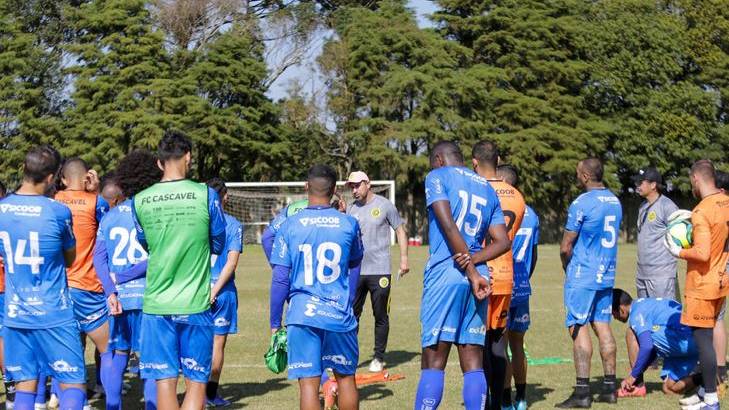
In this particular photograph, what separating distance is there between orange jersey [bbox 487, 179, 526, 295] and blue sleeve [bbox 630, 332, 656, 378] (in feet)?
6.91

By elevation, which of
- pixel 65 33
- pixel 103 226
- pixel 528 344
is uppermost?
pixel 65 33

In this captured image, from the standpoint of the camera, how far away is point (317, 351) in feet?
23.2

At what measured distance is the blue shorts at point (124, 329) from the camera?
8531 millimetres

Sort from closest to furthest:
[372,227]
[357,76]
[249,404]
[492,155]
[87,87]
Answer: [492,155] < [249,404] < [372,227] < [87,87] < [357,76]

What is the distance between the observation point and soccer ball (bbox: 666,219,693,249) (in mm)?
9086

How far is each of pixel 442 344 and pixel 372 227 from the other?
15.1 feet

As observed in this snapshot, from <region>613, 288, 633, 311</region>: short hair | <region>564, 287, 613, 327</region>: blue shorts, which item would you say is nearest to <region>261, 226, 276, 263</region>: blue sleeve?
<region>564, 287, 613, 327</region>: blue shorts

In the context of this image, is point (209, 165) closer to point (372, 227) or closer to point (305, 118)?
point (305, 118)

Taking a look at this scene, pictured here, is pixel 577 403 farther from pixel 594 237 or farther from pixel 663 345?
pixel 594 237

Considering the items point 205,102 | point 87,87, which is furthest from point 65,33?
point 205,102

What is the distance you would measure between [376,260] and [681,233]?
150 inches

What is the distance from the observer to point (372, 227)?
11.8 m

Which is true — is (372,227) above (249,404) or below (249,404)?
above

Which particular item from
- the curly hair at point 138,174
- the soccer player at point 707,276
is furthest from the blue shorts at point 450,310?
the soccer player at point 707,276
